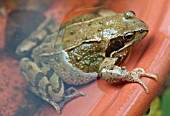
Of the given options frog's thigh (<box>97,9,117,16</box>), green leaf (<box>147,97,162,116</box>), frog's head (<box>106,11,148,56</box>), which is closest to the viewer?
frog's head (<box>106,11,148,56</box>)

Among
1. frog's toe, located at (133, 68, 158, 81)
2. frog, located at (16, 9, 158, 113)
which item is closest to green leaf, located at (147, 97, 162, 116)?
frog, located at (16, 9, 158, 113)

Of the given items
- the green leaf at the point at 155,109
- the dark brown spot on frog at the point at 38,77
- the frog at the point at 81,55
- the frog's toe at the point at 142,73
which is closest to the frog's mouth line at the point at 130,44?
the frog at the point at 81,55

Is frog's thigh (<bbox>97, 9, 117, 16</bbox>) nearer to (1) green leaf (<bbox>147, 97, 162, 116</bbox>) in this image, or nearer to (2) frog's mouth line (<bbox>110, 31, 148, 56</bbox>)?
(2) frog's mouth line (<bbox>110, 31, 148, 56</bbox>)

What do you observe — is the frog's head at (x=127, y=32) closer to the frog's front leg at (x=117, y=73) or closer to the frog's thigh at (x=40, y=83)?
the frog's front leg at (x=117, y=73)

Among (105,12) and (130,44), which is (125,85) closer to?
(130,44)

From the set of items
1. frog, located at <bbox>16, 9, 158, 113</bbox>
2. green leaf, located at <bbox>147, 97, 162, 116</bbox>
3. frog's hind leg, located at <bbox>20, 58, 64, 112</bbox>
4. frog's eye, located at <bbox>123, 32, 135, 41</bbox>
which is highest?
frog's eye, located at <bbox>123, 32, 135, 41</bbox>
